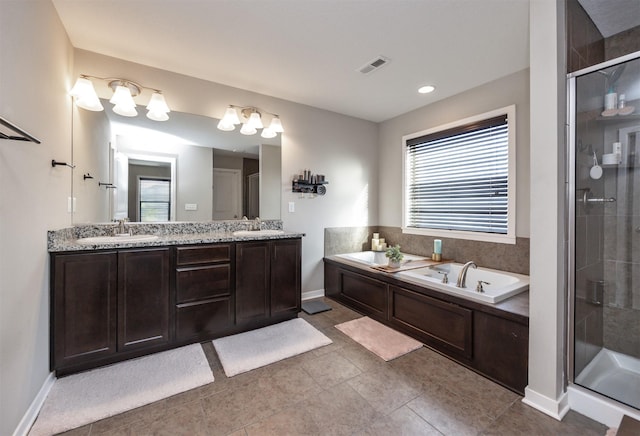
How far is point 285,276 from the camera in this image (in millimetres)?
2846

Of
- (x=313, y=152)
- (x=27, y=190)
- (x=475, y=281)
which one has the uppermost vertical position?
(x=313, y=152)

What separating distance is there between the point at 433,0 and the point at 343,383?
265 cm

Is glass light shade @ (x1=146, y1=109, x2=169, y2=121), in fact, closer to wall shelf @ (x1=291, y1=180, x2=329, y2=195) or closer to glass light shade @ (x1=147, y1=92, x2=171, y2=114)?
glass light shade @ (x1=147, y1=92, x2=171, y2=114)

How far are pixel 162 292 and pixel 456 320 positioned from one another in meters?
2.39

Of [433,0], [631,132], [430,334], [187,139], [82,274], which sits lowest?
[430,334]

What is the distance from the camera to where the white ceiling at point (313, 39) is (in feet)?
6.06

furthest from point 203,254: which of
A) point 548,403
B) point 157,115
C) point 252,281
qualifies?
point 548,403

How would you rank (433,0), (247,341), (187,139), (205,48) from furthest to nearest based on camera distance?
(187,139)
(247,341)
(205,48)
(433,0)

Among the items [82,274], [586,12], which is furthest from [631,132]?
[82,274]

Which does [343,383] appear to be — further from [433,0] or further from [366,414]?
[433,0]

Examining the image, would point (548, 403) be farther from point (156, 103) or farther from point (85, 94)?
point (85, 94)

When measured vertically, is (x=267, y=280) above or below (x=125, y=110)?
below

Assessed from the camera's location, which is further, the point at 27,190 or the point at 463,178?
the point at 463,178

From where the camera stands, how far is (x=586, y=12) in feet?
6.18
